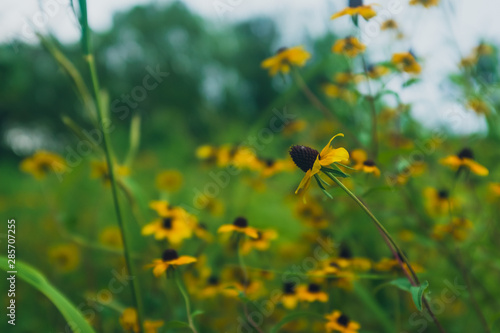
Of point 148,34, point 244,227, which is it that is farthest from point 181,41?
point 244,227

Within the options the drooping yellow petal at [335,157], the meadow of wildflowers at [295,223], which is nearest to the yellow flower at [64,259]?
the meadow of wildflowers at [295,223]

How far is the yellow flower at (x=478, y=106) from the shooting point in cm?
102

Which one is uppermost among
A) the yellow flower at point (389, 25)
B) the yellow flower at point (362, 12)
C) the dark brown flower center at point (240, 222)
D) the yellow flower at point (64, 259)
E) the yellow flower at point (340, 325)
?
the yellow flower at point (389, 25)

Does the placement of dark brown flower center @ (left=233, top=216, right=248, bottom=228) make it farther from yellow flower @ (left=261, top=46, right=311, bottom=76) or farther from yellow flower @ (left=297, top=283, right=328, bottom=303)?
yellow flower @ (left=261, top=46, right=311, bottom=76)

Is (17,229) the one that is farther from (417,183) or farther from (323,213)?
(417,183)

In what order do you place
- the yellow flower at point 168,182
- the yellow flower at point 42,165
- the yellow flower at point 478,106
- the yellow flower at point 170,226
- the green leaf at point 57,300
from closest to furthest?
the green leaf at point 57,300 → the yellow flower at point 170,226 → the yellow flower at point 478,106 → the yellow flower at point 42,165 → the yellow flower at point 168,182

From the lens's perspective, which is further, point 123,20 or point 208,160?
point 123,20

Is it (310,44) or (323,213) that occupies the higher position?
(310,44)

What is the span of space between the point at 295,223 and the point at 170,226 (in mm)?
1303

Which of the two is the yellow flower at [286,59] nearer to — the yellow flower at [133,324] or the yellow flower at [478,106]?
the yellow flower at [478,106]

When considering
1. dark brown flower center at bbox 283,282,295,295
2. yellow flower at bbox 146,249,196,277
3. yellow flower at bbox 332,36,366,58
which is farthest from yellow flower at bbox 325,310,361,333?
yellow flower at bbox 332,36,366,58

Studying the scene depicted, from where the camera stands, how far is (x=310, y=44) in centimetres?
141

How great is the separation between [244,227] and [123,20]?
7.56 meters

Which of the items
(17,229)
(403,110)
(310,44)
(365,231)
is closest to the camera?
(403,110)
